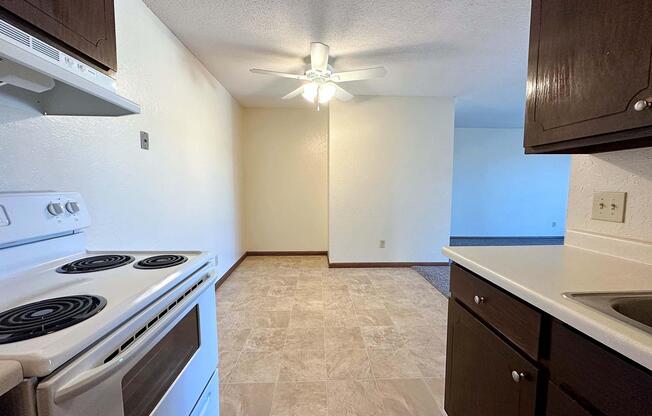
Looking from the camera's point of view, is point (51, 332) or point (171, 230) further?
point (171, 230)

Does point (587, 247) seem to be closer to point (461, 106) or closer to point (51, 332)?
point (51, 332)

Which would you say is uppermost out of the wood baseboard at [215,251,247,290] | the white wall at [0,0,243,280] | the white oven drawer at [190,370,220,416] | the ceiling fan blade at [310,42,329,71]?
the ceiling fan blade at [310,42,329,71]

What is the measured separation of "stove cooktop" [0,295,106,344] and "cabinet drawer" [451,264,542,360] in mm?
1131

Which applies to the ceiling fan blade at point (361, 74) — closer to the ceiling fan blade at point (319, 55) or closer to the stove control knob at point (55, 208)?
the ceiling fan blade at point (319, 55)

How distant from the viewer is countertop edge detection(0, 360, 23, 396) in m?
0.42

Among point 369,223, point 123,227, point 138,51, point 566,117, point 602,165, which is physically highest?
point 138,51

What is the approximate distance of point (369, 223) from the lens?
158 inches

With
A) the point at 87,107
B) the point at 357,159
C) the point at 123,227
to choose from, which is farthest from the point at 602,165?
the point at 357,159

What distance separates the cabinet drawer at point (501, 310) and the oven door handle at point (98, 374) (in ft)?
3.39

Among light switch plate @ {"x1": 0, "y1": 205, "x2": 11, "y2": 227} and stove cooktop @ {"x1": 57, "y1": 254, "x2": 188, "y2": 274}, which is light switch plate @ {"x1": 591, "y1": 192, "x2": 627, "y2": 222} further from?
light switch plate @ {"x1": 0, "y1": 205, "x2": 11, "y2": 227}

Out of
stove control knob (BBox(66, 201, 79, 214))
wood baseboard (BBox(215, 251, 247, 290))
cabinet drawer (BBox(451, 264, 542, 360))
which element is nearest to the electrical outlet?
stove control knob (BBox(66, 201, 79, 214))

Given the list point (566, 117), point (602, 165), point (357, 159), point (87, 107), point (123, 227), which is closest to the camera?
point (566, 117)

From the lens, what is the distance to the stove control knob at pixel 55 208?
1.03 meters

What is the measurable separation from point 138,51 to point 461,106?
4.31 meters
